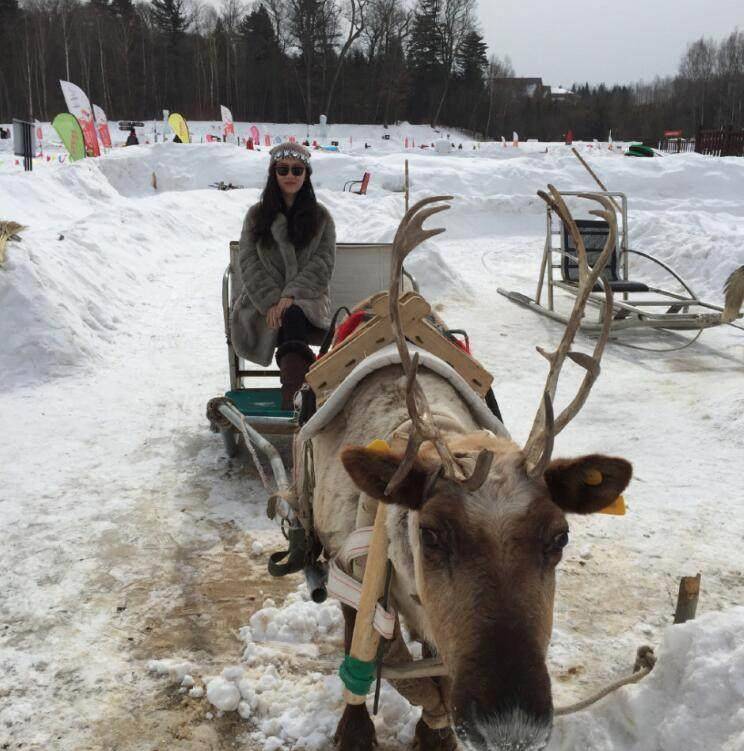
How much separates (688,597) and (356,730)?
1.26 m

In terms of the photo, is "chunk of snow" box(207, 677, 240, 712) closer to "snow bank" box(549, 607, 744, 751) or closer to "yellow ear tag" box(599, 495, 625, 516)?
"snow bank" box(549, 607, 744, 751)

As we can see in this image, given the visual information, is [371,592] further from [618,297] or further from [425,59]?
[425,59]

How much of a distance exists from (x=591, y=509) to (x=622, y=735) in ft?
2.68

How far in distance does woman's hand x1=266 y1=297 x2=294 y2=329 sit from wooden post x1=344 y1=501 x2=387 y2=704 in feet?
7.34

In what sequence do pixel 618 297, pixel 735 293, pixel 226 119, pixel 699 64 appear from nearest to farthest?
pixel 735 293 → pixel 618 297 → pixel 226 119 → pixel 699 64

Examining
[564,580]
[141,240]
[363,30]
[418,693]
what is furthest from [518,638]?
[363,30]

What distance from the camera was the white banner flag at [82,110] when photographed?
19656mm

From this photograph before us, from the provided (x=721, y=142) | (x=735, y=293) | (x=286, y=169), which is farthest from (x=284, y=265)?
(x=721, y=142)

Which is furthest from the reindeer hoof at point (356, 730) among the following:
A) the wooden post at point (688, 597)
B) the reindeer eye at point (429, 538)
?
the wooden post at point (688, 597)

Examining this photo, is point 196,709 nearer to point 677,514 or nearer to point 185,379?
point 677,514

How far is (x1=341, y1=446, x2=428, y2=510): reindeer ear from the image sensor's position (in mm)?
1698

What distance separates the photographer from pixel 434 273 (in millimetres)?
9492

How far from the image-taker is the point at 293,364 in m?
3.91

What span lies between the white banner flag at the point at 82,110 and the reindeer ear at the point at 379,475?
67.5 ft
